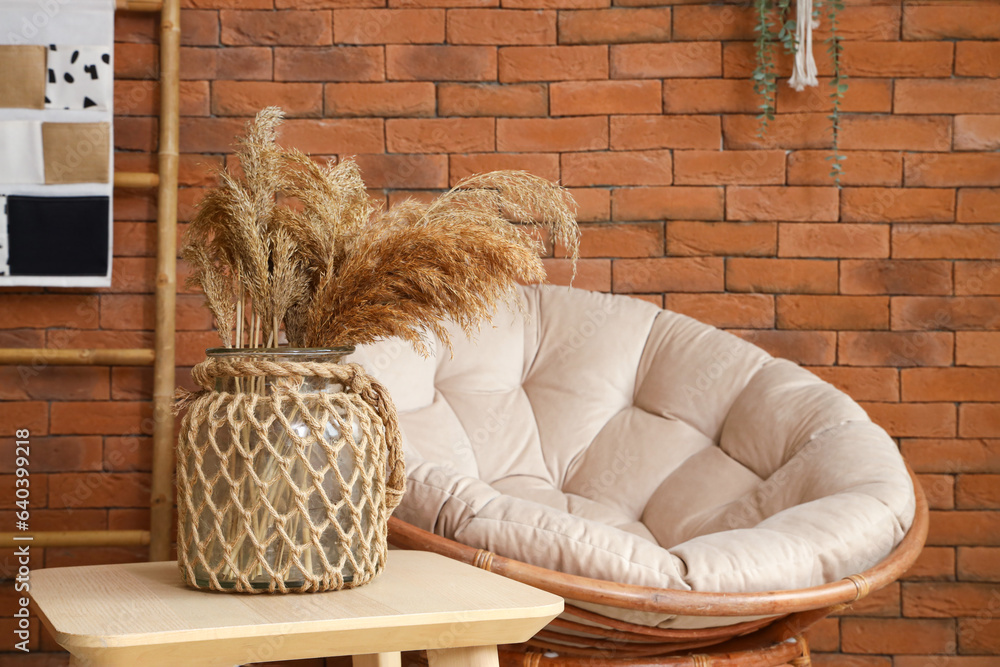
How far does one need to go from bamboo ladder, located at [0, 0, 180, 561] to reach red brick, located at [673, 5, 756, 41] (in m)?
1.26

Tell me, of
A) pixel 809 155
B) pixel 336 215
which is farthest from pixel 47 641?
pixel 809 155

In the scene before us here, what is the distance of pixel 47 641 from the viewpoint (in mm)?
1955

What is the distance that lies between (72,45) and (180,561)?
5.07ft

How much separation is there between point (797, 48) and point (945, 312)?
761mm

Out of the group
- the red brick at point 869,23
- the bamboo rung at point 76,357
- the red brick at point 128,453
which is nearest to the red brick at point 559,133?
the red brick at point 869,23

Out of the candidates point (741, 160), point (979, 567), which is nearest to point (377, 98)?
point (741, 160)

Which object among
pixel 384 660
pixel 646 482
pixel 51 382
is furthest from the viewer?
pixel 51 382

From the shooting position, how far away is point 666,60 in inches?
81.0

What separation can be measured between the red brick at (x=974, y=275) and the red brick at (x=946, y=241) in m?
Result: 0.02

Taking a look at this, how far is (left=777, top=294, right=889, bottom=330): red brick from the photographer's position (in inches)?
80.8

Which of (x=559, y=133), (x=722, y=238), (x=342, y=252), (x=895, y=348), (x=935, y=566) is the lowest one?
(x=935, y=566)

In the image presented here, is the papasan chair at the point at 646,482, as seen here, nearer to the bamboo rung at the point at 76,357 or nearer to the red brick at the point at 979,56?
the bamboo rung at the point at 76,357

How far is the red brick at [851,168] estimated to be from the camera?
2049 mm

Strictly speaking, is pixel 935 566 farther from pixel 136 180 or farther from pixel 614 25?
pixel 136 180
